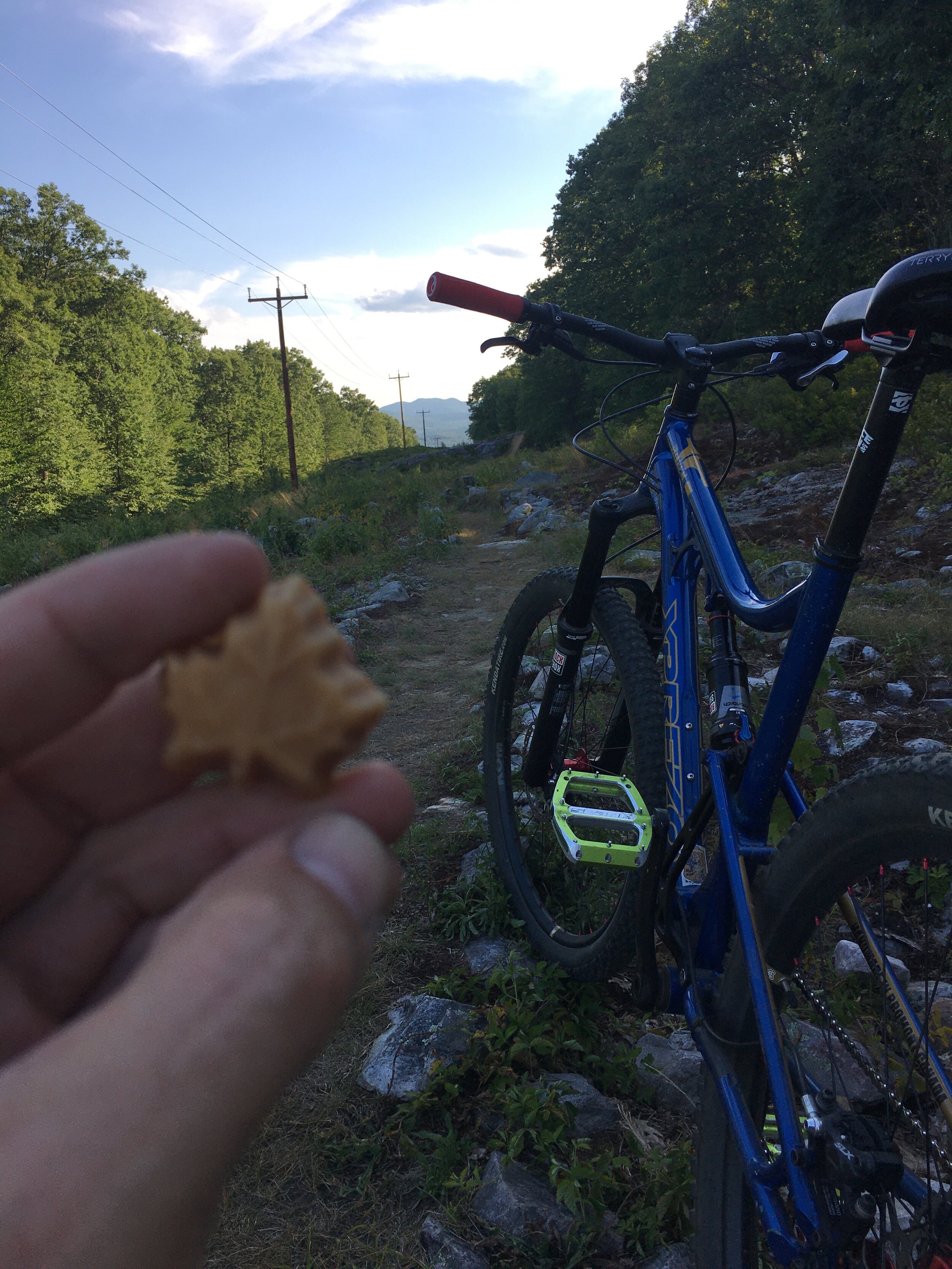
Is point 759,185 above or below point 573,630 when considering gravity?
above

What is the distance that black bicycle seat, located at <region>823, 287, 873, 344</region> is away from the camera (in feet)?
5.47

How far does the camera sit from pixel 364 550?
9.49m

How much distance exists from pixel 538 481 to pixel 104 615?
16078 mm

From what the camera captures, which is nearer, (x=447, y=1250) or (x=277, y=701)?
(x=277, y=701)

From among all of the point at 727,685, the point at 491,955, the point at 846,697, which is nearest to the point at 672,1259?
the point at 491,955

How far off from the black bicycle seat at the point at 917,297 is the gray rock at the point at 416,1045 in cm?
192

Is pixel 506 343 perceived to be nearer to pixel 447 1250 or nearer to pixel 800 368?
pixel 800 368

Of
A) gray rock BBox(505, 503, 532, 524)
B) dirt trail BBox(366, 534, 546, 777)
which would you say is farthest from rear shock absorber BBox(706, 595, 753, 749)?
gray rock BBox(505, 503, 532, 524)

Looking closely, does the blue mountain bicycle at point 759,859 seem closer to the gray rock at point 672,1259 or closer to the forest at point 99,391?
the gray rock at point 672,1259

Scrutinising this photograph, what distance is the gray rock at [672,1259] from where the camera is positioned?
154cm

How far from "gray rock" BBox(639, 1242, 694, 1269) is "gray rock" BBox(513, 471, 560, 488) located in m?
14.1

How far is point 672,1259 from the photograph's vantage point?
1.55m

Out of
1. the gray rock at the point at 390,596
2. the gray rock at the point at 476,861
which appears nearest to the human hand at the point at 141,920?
the gray rock at the point at 476,861

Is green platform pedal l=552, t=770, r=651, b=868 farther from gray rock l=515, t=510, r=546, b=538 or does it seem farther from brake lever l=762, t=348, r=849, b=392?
gray rock l=515, t=510, r=546, b=538
